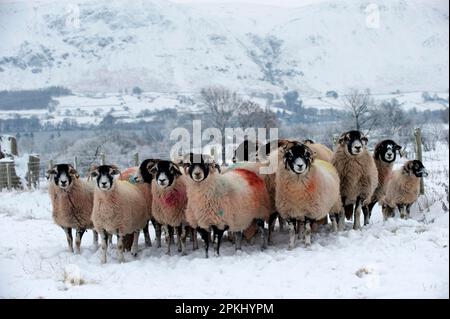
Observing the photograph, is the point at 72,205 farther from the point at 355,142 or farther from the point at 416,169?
the point at 416,169

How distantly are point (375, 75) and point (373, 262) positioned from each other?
15002 centimetres

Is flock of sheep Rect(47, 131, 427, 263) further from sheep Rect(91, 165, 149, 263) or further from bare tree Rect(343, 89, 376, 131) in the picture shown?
bare tree Rect(343, 89, 376, 131)

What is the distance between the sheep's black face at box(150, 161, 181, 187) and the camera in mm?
9422

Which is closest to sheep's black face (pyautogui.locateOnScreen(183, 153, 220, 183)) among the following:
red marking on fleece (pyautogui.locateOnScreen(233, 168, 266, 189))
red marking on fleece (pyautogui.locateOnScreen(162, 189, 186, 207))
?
red marking on fleece (pyautogui.locateOnScreen(162, 189, 186, 207))

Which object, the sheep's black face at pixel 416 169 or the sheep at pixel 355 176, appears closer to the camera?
the sheep at pixel 355 176

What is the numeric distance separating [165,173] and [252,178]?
1739 mm

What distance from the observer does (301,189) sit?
31.3ft

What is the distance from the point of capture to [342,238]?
972 centimetres

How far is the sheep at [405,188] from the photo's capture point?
1291 cm

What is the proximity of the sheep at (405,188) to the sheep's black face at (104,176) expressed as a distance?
6.87m

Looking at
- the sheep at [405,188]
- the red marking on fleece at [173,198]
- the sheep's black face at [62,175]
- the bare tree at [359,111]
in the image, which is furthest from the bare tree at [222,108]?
the red marking on fleece at [173,198]

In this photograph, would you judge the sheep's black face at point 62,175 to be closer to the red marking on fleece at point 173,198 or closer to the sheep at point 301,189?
the red marking on fleece at point 173,198
